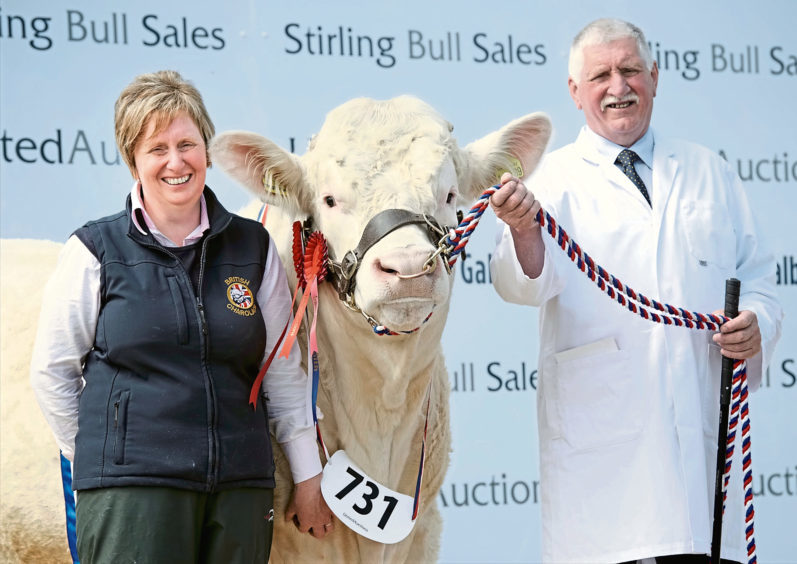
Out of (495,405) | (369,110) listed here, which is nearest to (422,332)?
(369,110)

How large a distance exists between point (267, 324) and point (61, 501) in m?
1.32

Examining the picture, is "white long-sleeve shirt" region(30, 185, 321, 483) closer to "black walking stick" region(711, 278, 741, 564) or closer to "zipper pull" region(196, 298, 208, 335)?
"zipper pull" region(196, 298, 208, 335)

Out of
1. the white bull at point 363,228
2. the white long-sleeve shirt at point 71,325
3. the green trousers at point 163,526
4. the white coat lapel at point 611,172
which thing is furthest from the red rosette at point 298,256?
the white coat lapel at point 611,172

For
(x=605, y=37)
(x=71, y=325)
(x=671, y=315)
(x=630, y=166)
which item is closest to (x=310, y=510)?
(x=71, y=325)

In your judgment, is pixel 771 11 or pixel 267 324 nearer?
pixel 267 324

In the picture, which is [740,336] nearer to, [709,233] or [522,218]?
[709,233]

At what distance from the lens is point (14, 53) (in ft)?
12.2

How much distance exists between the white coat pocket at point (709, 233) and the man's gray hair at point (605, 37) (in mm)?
467

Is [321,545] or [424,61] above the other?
[424,61]

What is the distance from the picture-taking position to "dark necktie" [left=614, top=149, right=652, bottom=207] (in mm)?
2793

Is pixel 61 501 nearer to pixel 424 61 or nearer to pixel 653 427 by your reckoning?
pixel 653 427

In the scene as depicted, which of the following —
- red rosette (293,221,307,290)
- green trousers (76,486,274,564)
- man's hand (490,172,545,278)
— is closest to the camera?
green trousers (76,486,274,564)

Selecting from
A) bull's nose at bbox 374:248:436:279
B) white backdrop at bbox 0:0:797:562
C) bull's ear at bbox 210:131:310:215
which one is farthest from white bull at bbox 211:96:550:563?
white backdrop at bbox 0:0:797:562

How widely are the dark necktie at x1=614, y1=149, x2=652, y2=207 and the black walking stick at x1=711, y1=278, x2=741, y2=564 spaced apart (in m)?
0.39
